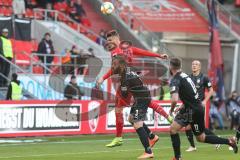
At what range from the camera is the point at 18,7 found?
28.3 m

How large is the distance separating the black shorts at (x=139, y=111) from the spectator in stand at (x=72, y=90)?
9.84 metres

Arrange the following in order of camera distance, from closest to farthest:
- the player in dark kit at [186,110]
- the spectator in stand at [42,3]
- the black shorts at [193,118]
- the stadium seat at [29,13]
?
the player in dark kit at [186,110], the black shorts at [193,118], the stadium seat at [29,13], the spectator in stand at [42,3]

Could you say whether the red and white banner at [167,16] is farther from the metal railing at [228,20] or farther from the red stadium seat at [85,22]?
the red stadium seat at [85,22]

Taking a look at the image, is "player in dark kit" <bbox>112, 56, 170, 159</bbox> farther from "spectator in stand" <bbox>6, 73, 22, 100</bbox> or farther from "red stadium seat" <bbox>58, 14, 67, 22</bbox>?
"red stadium seat" <bbox>58, 14, 67, 22</bbox>

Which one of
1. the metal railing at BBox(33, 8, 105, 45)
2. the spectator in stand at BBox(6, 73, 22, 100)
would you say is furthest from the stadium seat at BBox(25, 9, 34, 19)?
the spectator in stand at BBox(6, 73, 22, 100)

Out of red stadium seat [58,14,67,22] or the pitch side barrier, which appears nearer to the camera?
the pitch side barrier

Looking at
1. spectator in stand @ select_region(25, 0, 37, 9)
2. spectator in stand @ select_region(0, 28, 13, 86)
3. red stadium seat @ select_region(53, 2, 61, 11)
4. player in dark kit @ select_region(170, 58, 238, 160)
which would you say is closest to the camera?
player in dark kit @ select_region(170, 58, 238, 160)

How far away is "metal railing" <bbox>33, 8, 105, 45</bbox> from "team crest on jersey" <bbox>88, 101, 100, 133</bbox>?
7.85 metres

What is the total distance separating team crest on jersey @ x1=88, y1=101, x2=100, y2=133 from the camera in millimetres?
23000

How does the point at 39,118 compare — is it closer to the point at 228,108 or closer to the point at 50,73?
the point at 50,73

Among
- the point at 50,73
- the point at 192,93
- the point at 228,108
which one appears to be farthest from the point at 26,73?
the point at 192,93

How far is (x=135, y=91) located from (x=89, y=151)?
2301 millimetres

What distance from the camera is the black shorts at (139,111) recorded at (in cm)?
1505

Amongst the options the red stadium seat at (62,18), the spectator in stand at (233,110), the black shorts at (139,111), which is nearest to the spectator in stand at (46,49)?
the red stadium seat at (62,18)
